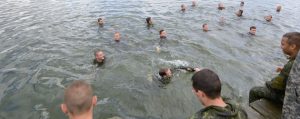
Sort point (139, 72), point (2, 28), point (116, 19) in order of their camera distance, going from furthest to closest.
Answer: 1. point (116, 19)
2. point (2, 28)
3. point (139, 72)

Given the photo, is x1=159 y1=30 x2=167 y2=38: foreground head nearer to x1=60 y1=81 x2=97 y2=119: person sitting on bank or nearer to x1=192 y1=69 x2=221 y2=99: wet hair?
x1=192 y1=69 x2=221 y2=99: wet hair

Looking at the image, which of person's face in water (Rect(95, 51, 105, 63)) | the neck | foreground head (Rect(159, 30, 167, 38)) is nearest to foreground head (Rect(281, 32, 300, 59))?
the neck

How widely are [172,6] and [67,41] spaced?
36.1 ft

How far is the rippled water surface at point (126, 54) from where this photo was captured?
9.13 meters

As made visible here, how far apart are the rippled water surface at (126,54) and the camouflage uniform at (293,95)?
3.57 meters

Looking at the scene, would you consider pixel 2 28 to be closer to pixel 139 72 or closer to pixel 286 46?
pixel 139 72

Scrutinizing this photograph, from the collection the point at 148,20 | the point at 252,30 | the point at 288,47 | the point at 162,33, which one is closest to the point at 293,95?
the point at 288,47

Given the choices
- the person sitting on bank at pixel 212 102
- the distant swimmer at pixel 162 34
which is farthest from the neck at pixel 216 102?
the distant swimmer at pixel 162 34

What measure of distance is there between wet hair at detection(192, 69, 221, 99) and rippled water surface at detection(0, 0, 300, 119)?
13.2 feet

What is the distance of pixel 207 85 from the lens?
4.54m

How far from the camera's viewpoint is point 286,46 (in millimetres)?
6125

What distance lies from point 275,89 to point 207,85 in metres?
2.84

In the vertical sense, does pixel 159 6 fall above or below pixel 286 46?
below

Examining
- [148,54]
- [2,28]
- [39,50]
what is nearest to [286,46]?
[148,54]
